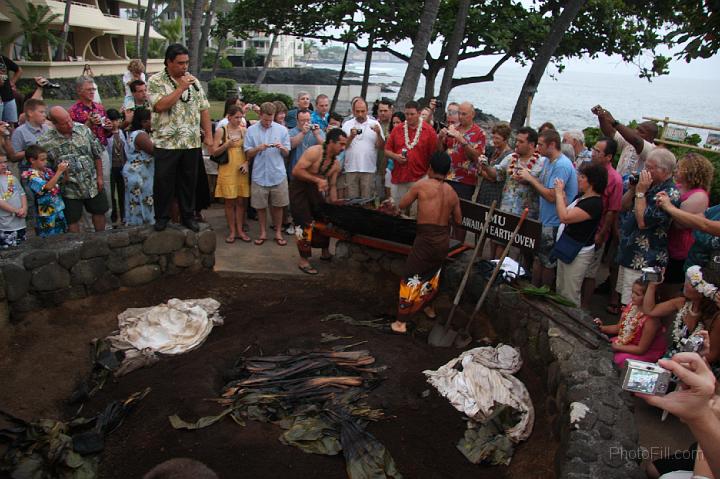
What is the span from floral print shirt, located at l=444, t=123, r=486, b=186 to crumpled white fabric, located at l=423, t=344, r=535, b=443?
9.46 feet

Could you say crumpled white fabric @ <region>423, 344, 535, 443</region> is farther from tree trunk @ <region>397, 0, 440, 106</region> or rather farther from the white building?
the white building

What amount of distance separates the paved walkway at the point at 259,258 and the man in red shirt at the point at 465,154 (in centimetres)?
206

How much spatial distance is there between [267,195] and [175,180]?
1.60m

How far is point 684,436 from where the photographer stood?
14.9ft

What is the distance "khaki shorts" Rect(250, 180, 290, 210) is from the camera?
805cm

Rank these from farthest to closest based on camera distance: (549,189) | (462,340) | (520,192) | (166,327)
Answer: (520,192)
(549,189)
(166,327)
(462,340)

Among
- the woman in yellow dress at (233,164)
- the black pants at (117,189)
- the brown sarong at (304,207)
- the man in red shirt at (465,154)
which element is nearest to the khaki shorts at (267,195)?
the woman in yellow dress at (233,164)

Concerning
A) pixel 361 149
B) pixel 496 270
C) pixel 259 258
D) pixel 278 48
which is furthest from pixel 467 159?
pixel 278 48

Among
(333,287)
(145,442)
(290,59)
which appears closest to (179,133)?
(333,287)

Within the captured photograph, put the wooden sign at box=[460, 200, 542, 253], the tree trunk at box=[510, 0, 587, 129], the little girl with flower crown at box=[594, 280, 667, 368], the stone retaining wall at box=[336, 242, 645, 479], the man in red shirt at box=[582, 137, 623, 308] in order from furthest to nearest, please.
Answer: the tree trunk at box=[510, 0, 587, 129] < the man in red shirt at box=[582, 137, 623, 308] < the wooden sign at box=[460, 200, 542, 253] < the little girl with flower crown at box=[594, 280, 667, 368] < the stone retaining wall at box=[336, 242, 645, 479]

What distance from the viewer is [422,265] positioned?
6062 millimetres

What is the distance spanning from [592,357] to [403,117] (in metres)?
5.32

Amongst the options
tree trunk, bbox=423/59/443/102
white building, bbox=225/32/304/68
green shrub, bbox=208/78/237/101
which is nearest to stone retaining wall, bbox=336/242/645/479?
tree trunk, bbox=423/59/443/102

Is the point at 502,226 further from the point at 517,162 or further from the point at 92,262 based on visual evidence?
the point at 92,262
